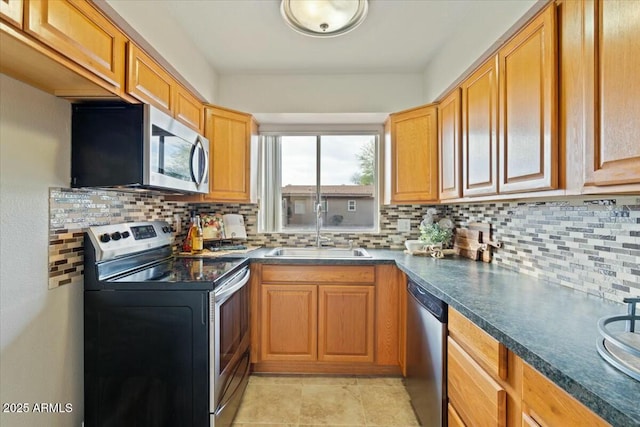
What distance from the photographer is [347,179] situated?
2.96 meters

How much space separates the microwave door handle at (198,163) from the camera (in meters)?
1.95

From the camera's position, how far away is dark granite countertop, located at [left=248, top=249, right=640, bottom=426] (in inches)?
23.9

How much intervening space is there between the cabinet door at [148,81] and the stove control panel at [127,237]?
2.33 feet

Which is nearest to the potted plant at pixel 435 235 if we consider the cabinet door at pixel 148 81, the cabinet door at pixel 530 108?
the cabinet door at pixel 530 108

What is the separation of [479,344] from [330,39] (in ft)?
6.67

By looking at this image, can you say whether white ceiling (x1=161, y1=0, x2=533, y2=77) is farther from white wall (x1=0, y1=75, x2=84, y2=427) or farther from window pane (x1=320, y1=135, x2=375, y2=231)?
white wall (x1=0, y1=75, x2=84, y2=427)

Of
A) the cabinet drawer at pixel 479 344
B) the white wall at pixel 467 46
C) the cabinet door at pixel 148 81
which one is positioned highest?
the white wall at pixel 467 46

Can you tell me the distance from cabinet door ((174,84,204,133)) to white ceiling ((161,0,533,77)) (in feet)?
1.32

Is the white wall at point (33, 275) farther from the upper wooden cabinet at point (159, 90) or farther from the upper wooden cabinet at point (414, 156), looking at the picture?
the upper wooden cabinet at point (414, 156)

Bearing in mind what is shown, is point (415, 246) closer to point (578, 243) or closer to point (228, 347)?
point (578, 243)

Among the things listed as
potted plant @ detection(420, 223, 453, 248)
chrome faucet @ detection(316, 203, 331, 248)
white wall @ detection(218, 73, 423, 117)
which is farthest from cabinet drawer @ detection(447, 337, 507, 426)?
white wall @ detection(218, 73, 423, 117)

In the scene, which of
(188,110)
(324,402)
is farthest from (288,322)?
(188,110)

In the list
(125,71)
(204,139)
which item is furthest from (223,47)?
(125,71)

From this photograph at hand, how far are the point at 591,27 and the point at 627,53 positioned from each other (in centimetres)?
19
